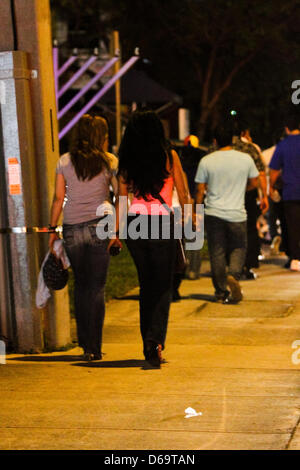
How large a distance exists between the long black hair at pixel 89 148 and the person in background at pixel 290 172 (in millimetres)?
3886

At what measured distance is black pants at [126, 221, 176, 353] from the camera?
7.29 m

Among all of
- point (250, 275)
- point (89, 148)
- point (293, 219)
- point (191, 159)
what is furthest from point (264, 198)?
point (89, 148)

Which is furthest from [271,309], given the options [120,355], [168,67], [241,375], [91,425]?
[168,67]

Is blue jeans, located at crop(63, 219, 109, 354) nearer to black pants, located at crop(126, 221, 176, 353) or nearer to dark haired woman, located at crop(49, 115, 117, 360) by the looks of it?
dark haired woman, located at crop(49, 115, 117, 360)

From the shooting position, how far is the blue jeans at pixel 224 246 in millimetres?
10602

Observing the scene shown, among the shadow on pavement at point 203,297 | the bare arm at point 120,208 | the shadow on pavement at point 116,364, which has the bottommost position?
the shadow on pavement at point 203,297

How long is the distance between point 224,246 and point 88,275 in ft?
10.9

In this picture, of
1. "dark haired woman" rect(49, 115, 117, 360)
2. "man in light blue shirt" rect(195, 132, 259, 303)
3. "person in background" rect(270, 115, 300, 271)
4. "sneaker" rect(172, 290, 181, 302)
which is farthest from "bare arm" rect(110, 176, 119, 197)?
"person in background" rect(270, 115, 300, 271)

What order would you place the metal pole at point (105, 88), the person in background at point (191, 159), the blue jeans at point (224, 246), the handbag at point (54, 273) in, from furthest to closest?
the metal pole at point (105, 88), the person in background at point (191, 159), the blue jeans at point (224, 246), the handbag at point (54, 273)

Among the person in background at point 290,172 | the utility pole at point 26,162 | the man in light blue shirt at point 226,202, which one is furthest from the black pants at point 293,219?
the utility pole at point 26,162

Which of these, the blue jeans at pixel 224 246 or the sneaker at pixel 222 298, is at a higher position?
the blue jeans at pixel 224 246

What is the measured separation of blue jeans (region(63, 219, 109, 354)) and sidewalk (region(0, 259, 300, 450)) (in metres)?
0.23

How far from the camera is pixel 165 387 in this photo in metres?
6.54

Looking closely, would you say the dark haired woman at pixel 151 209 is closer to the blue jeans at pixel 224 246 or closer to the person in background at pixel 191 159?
the blue jeans at pixel 224 246
